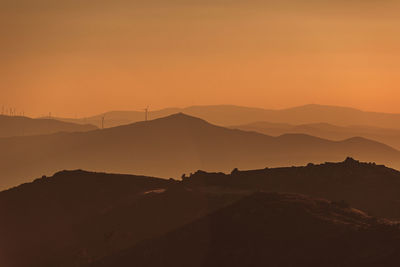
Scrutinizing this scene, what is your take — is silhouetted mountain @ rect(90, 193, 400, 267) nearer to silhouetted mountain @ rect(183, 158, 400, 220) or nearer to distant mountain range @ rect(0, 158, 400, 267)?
distant mountain range @ rect(0, 158, 400, 267)

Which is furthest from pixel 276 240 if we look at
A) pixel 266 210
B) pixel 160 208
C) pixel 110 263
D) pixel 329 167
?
pixel 329 167

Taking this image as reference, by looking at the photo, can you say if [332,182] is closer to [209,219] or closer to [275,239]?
[209,219]

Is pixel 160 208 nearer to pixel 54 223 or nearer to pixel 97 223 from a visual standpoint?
pixel 97 223

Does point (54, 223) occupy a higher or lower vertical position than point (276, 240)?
lower

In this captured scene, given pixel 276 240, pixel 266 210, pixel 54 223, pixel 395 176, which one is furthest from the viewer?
pixel 395 176

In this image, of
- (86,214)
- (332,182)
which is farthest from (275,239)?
(332,182)

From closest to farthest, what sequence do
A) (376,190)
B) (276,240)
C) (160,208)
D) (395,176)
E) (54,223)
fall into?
(276,240), (160,208), (54,223), (376,190), (395,176)

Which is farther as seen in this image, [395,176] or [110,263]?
[395,176]

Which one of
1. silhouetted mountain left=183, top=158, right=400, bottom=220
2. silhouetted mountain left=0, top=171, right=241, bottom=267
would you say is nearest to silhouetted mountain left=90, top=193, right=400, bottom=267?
silhouetted mountain left=0, top=171, right=241, bottom=267
